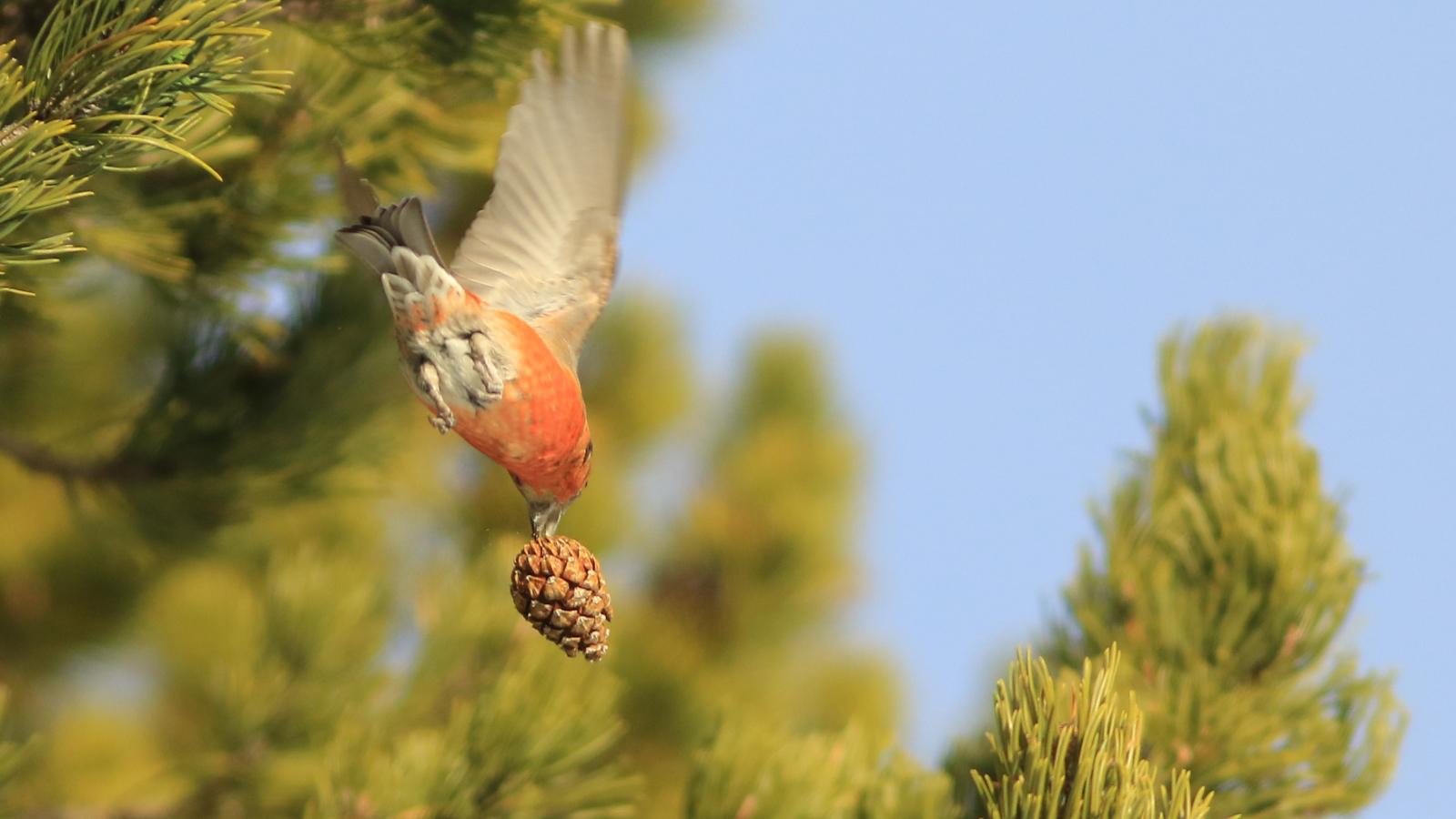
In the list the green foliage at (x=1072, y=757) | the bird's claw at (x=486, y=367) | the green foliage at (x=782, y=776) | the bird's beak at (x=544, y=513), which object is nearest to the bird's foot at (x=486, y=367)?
the bird's claw at (x=486, y=367)

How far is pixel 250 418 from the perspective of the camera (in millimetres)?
1381

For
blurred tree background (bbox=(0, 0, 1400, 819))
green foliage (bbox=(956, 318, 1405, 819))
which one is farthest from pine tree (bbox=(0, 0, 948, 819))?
green foliage (bbox=(956, 318, 1405, 819))

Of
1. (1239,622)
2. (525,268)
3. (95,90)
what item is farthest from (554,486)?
(1239,622)

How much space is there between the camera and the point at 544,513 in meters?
0.81

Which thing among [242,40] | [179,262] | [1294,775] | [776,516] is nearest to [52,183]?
[242,40]

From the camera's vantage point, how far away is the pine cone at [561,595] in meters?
0.78

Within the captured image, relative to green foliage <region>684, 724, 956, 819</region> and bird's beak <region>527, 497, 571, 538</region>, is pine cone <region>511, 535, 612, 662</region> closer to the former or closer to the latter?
bird's beak <region>527, 497, 571, 538</region>

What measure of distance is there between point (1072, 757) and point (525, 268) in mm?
466

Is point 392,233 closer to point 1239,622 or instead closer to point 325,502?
point 1239,622

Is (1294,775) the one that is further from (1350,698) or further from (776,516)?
(776,516)

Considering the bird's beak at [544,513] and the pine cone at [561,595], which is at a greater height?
the bird's beak at [544,513]

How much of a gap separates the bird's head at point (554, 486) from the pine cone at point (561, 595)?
0.01 meters

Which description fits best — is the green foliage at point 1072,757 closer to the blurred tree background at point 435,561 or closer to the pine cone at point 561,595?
the blurred tree background at point 435,561

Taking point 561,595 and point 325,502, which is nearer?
point 561,595
